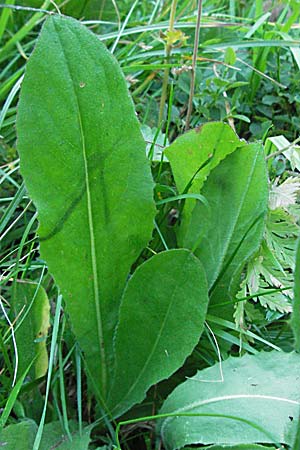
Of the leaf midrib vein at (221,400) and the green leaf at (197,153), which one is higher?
the green leaf at (197,153)

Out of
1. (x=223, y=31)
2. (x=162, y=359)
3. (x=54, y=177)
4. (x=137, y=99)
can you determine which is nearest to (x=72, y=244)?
(x=54, y=177)

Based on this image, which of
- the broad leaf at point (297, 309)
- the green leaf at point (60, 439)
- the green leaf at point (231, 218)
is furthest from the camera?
the green leaf at point (231, 218)

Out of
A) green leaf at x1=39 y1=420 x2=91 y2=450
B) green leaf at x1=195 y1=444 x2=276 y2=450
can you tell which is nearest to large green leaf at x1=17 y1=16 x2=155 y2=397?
green leaf at x1=39 y1=420 x2=91 y2=450

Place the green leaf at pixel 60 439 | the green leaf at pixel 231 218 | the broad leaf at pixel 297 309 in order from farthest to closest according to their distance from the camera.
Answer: the green leaf at pixel 231 218 → the green leaf at pixel 60 439 → the broad leaf at pixel 297 309

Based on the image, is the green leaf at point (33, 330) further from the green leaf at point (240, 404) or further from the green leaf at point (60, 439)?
the green leaf at point (240, 404)

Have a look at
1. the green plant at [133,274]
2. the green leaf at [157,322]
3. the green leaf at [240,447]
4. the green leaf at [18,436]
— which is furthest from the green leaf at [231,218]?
the green leaf at [18,436]

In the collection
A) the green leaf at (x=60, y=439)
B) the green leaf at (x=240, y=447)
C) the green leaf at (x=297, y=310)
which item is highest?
the green leaf at (x=297, y=310)

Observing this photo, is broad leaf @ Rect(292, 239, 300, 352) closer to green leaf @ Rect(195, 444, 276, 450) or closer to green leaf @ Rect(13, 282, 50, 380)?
green leaf @ Rect(195, 444, 276, 450)
